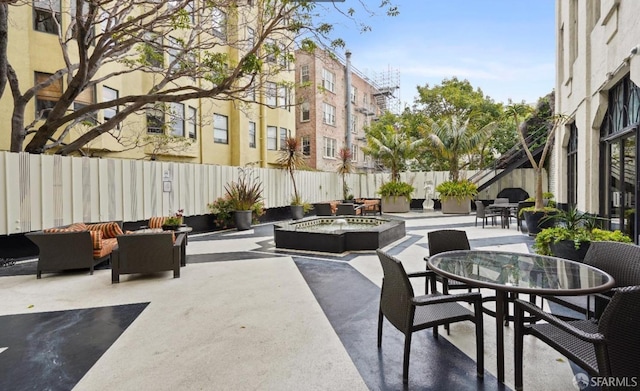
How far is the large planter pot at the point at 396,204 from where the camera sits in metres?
17.7

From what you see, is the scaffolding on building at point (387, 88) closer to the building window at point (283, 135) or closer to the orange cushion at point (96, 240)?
A: the building window at point (283, 135)

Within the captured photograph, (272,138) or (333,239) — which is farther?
(272,138)

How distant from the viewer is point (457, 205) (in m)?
16.7

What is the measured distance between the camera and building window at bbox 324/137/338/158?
2546cm

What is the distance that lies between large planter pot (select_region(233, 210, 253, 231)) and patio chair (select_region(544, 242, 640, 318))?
995 cm

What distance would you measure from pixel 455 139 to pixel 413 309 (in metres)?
16.9

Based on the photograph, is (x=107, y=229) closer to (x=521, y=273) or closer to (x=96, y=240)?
(x=96, y=240)

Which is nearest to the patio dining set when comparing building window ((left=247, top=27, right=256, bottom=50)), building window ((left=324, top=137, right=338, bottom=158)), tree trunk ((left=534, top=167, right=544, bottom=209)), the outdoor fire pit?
the outdoor fire pit

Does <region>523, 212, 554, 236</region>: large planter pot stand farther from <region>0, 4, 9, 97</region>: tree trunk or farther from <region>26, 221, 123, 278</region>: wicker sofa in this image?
<region>0, 4, 9, 97</region>: tree trunk

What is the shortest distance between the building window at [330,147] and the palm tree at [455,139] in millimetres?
8862

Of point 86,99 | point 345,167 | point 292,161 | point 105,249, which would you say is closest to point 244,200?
point 292,161

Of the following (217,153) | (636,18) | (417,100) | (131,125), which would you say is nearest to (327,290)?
(636,18)

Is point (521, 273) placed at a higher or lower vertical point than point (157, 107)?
lower

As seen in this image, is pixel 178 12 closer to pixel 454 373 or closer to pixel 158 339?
pixel 158 339
